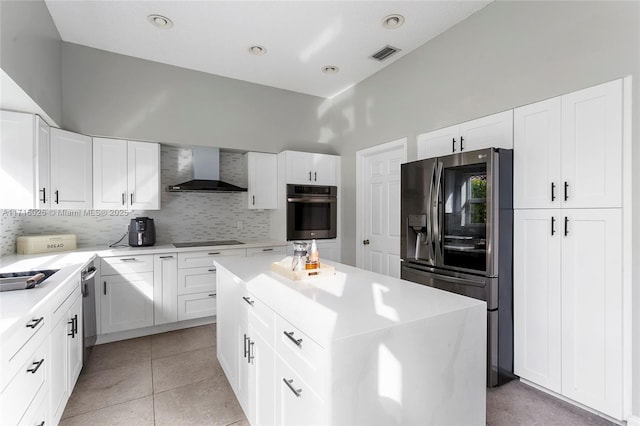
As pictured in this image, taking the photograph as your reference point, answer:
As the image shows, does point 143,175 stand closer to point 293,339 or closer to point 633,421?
point 293,339

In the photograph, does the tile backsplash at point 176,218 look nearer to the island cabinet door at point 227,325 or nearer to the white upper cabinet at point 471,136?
the island cabinet door at point 227,325

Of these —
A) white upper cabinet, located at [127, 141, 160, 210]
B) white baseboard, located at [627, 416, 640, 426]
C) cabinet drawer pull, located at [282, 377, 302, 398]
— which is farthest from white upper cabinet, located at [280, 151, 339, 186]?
white baseboard, located at [627, 416, 640, 426]

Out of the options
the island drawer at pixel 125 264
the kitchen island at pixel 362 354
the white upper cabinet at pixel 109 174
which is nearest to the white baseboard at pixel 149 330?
the island drawer at pixel 125 264

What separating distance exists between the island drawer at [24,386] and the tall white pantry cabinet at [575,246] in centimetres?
293

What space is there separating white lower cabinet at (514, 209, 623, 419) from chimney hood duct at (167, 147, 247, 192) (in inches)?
119

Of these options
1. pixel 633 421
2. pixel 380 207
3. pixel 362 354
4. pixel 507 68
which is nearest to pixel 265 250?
pixel 380 207

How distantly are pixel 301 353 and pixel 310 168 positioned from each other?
3.21 meters

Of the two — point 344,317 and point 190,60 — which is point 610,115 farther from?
point 190,60

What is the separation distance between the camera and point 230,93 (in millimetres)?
3967

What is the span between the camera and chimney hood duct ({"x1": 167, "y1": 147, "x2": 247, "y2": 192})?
377 centimetres

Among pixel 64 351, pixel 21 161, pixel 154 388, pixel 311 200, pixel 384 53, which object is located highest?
pixel 384 53

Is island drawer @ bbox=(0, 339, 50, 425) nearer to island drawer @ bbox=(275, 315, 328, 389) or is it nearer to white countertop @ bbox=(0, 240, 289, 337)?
white countertop @ bbox=(0, 240, 289, 337)

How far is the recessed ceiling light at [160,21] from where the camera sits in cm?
275

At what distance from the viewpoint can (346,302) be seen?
1.41 meters
